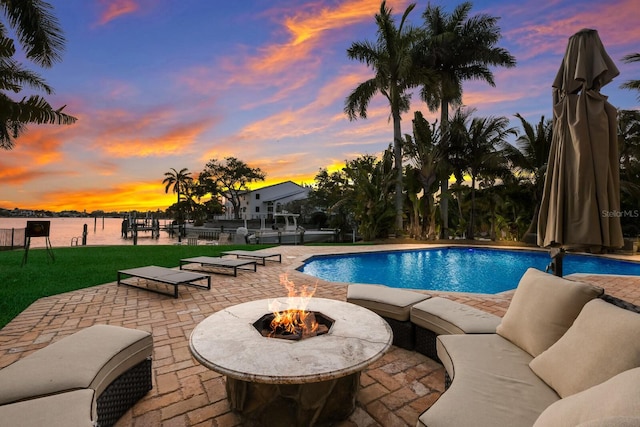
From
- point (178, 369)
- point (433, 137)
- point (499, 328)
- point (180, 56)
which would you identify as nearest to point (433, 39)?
point (433, 137)

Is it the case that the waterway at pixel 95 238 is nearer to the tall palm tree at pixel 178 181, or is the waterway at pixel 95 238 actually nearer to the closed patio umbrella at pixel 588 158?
the tall palm tree at pixel 178 181

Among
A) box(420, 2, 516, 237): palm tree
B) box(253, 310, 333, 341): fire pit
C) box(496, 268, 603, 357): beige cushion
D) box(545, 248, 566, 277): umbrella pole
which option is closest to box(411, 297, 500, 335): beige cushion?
box(496, 268, 603, 357): beige cushion

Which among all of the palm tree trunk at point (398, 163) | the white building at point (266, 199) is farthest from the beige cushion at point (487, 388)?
the white building at point (266, 199)

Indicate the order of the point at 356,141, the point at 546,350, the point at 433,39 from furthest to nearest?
1. the point at 356,141
2. the point at 433,39
3. the point at 546,350

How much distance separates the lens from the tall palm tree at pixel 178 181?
153ft

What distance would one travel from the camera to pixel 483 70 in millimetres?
17922

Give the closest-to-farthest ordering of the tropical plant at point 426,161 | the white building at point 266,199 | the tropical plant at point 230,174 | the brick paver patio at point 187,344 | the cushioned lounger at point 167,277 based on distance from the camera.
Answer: the brick paver patio at point 187,344 → the cushioned lounger at point 167,277 → the tropical plant at point 426,161 → the tropical plant at point 230,174 → the white building at point 266,199

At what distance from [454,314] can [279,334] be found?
1.80m

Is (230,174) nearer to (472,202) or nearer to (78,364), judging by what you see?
(472,202)

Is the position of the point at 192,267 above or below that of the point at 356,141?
below

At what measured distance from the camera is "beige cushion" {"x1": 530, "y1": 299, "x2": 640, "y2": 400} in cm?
147

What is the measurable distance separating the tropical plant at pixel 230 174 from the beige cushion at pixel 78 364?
40.4m

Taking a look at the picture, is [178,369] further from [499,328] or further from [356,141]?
[356,141]

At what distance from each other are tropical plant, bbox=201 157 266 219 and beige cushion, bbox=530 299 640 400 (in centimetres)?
4179
